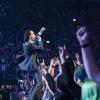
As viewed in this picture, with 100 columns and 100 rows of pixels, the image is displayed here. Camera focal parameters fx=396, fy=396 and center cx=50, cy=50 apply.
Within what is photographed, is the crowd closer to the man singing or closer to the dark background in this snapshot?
the man singing

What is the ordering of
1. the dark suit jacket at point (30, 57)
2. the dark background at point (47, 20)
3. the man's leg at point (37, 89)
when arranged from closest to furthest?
the man's leg at point (37, 89) < the dark suit jacket at point (30, 57) < the dark background at point (47, 20)

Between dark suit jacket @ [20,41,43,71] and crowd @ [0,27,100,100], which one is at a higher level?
dark suit jacket @ [20,41,43,71]

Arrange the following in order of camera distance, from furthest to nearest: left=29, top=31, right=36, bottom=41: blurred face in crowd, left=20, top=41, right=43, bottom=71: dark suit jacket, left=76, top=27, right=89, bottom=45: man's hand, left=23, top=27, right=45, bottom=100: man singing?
left=29, top=31, right=36, bottom=41: blurred face in crowd
left=20, top=41, right=43, bottom=71: dark suit jacket
left=23, top=27, right=45, bottom=100: man singing
left=76, top=27, right=89, bottom=45: man's hand

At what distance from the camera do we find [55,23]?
59.7ft

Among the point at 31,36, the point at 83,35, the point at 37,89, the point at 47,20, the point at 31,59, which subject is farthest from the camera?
the point at 47,20

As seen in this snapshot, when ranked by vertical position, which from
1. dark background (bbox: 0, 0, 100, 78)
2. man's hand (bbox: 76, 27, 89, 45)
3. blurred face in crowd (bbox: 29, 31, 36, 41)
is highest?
dark background (bbox: 0, 0, 100, 78)

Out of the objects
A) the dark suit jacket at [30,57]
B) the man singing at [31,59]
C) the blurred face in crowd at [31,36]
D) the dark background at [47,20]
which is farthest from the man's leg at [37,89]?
the dark background at [47,20]

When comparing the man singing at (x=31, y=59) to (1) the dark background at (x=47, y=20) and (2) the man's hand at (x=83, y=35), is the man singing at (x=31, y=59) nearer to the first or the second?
(2) the man's hand at (x=83, y=35)

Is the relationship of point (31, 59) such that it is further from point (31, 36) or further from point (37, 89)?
point (37, 89)

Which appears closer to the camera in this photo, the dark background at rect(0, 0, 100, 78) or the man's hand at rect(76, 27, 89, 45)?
the man's hand at rect(76, 27, 89, 45)

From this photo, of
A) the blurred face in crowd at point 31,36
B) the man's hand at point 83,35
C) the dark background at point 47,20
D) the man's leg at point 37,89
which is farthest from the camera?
the dark background at point 47,20

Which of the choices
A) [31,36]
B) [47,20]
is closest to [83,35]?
[31,36]

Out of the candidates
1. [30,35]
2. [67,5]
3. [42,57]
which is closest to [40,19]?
[67,5]

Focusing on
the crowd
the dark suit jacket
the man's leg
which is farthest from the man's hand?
the dark suit jacket
